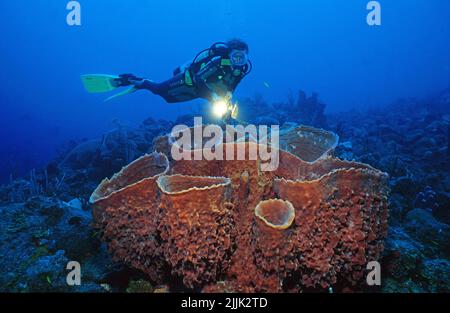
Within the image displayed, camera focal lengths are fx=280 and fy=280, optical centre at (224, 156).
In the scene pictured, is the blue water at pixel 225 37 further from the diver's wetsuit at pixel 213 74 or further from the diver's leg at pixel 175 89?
the diver's wetsuit at pixel 213 74

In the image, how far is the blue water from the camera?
305ft

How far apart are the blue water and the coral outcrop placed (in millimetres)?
84306

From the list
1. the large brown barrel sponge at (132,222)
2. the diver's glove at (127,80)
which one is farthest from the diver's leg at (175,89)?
the large brown barrel sponge at (132,222)

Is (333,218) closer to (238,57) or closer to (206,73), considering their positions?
(238,57)

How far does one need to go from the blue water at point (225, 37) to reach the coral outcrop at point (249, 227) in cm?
8431

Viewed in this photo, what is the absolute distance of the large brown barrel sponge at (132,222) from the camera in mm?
2096

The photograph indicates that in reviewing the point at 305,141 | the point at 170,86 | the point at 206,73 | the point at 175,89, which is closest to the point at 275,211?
the point at 305,141

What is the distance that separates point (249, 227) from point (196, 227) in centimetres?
48

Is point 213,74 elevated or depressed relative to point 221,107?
elevated

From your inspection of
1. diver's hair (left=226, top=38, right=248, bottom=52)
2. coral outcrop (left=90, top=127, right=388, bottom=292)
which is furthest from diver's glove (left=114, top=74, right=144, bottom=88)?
coral outcrop (left=90, top=127, right=388, bottom=292)

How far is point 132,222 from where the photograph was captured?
2.16 metres

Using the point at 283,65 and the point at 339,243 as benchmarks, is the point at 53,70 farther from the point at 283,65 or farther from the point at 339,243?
the point at 339,243
